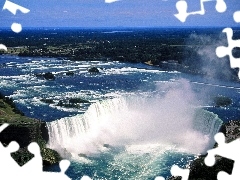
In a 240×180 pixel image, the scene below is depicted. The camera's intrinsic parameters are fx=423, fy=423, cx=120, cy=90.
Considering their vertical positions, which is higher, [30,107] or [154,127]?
[30,107]

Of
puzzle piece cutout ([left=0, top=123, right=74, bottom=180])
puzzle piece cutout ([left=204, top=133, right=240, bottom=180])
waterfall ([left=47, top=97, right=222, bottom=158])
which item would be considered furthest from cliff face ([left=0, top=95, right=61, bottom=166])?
puzzle piece cutout ([left=204, top=133, right=240, bottom=180])

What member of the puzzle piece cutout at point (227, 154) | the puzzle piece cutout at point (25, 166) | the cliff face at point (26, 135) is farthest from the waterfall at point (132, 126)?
the puzzle piece cutout at point (227, 154)

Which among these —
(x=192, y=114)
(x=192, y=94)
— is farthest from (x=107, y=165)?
(x=192, y=94)

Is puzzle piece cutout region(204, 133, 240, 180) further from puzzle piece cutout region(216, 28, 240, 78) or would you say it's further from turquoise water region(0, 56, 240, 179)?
turquoise water region(0, 56, 240, 179)

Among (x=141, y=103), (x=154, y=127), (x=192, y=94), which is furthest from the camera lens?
(x=192, y=94)

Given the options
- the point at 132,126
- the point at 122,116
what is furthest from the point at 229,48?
the point at 122,116

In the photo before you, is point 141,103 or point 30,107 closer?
point 30,107

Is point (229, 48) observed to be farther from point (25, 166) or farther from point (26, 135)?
point (26, 135)

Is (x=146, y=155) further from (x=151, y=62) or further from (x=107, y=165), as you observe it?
(x=151, y=62)

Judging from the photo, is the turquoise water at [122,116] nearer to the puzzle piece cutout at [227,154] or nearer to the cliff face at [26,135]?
the cliff face at [26,135]
